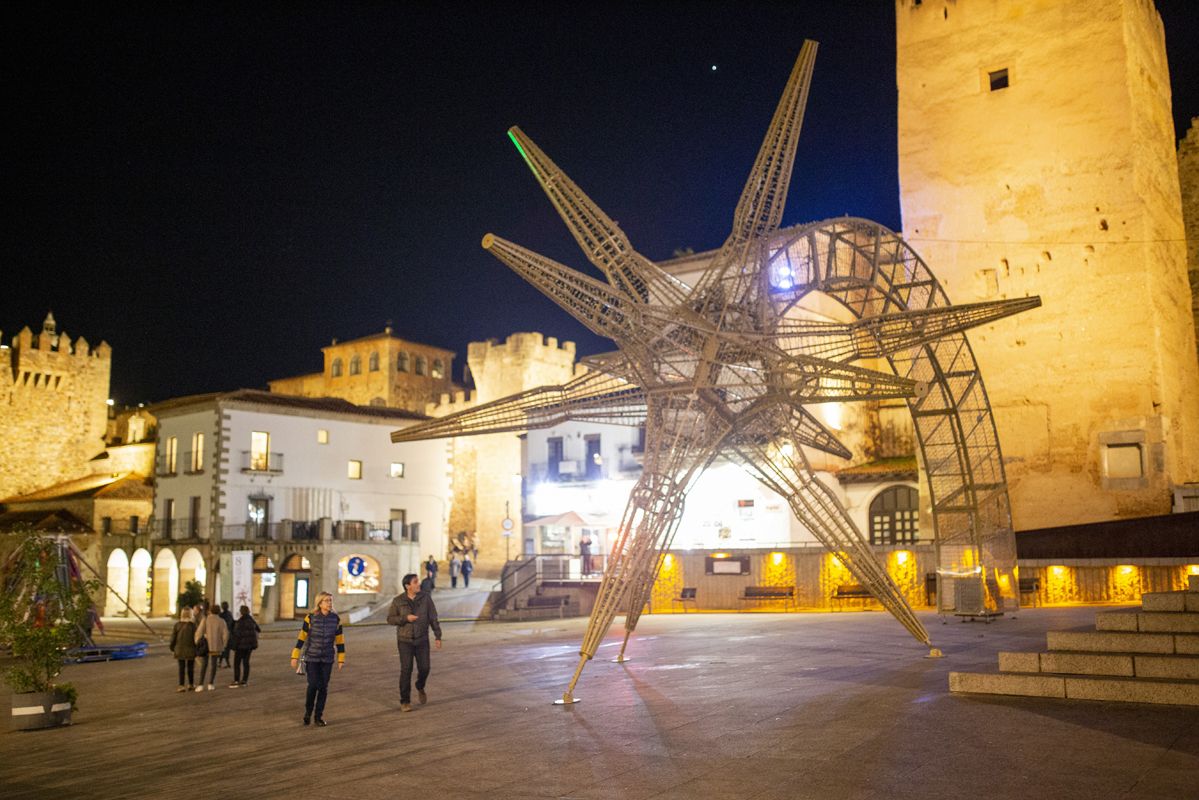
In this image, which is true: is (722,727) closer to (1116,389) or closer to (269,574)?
(1116,389)

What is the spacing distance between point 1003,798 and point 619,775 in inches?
116

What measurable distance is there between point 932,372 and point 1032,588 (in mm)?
8595

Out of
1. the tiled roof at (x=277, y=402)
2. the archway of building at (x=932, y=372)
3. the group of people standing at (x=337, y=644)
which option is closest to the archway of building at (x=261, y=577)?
the tiled roof at (x=277, y=402)

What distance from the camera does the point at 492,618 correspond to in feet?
112

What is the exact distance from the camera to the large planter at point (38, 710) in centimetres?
1302

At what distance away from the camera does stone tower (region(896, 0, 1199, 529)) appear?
90.9ft

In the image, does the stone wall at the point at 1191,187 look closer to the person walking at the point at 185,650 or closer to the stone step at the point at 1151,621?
the stone step at the point at 1151,621

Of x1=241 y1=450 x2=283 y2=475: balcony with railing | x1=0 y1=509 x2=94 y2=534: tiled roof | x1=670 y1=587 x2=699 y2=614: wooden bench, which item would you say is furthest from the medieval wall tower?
x1=670 y1=587 x2=699 y2=614: wooden bench

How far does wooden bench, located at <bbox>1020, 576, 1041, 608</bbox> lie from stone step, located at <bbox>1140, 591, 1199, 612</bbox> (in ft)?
53.4

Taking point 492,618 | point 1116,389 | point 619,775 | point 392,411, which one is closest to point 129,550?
point 392,411

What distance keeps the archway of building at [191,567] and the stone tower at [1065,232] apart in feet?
101

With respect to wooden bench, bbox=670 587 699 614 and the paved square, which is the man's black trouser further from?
Result: wooden bench, bbox=670 587 699 614

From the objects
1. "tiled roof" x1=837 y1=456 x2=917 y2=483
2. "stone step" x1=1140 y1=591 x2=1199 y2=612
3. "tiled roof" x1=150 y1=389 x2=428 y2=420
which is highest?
"tiled roof" x1=150 y1=389 x2=428 y2=420

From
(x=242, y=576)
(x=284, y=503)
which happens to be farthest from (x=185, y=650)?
(x=284, y=503)
